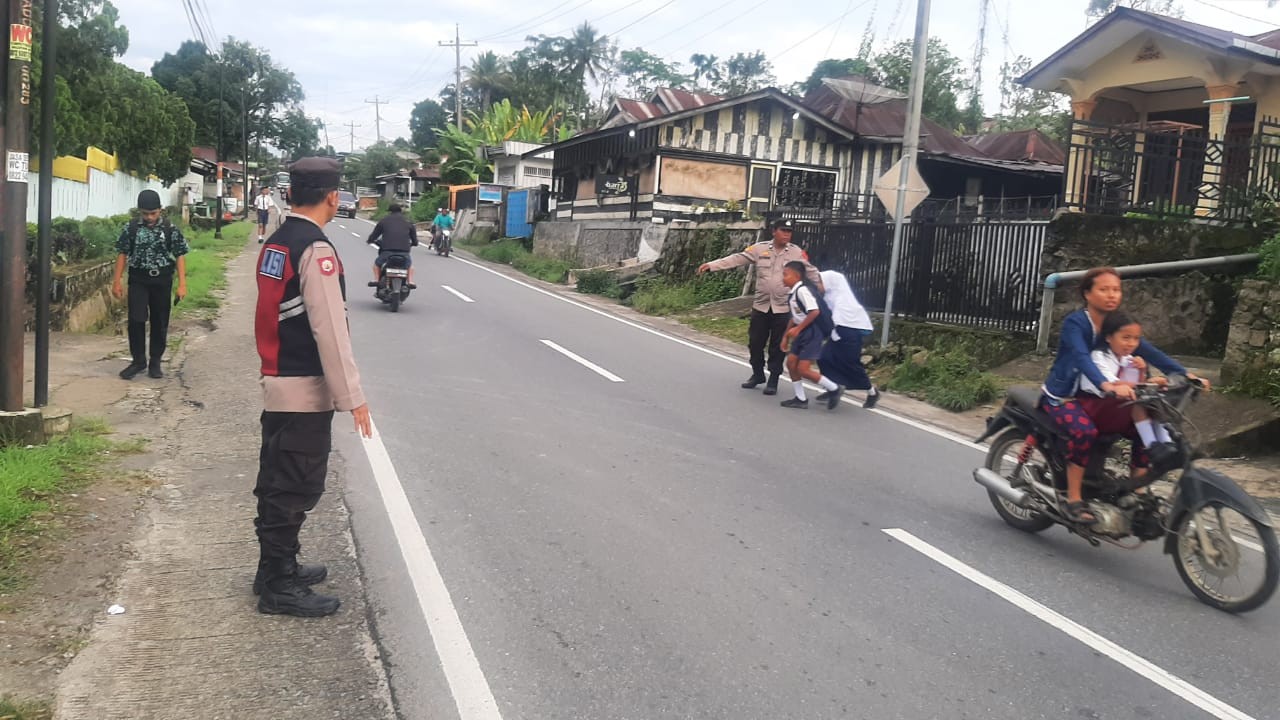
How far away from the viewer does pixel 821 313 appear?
9945 millimetres

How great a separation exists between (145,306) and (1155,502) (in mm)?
8488

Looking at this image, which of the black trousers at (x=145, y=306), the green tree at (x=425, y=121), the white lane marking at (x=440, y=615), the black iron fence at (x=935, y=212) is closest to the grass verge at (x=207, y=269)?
the black trousers at (x=145, y=306)

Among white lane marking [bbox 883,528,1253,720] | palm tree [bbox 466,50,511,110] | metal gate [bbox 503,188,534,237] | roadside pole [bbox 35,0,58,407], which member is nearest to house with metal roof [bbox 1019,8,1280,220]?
white lane marking [bbox 883,528,1253,720]

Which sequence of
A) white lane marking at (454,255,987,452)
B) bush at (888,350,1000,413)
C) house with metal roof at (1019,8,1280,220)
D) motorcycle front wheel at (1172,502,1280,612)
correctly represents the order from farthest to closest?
house with metal roof at (1019,8,1280,220) → bush at (888,350,1000,413) → white lane marking at (454,255,987,452) → motorcycle front wheel at (1172,502,1280,612)

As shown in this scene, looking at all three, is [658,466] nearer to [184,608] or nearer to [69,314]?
[184,608]

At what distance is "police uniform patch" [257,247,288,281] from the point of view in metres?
4.15

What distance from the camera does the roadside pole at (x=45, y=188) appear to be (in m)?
→ 6.49

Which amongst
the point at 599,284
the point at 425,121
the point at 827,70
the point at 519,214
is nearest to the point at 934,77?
the point at 827,70

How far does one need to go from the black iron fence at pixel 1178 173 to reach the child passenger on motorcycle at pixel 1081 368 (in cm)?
743

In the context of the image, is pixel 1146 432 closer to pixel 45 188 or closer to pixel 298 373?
pixel 298 373

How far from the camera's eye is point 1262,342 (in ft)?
30.2

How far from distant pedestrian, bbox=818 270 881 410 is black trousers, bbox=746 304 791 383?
0.56 metres

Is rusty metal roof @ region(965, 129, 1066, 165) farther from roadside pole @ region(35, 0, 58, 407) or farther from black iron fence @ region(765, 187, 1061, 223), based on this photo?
roadside pole @ region(35, 0, 58, 407)

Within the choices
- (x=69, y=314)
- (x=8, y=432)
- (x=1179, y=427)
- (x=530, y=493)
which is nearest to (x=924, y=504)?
(x=1179, y=427)
